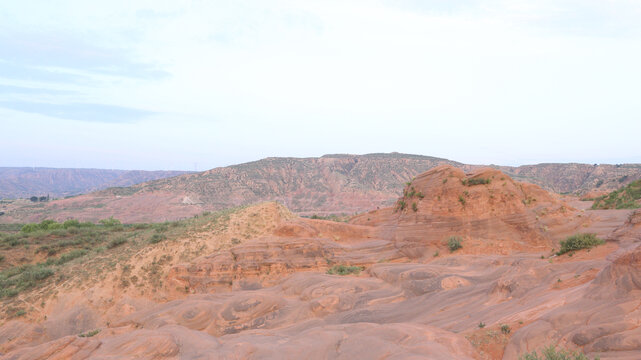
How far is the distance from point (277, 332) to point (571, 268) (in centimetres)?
1106

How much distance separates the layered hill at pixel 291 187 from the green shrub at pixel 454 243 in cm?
4845

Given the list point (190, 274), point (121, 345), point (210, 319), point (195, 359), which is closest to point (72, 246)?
point (190, 274)

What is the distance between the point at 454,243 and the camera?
65.4 feet

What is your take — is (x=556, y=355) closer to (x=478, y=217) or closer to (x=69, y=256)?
(x=478, y=217)

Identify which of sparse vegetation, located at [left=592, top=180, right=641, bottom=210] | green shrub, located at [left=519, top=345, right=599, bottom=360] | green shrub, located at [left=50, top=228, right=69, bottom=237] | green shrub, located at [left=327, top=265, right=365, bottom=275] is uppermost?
sparse vegetation, located at [left=592, top=180, right=641, bottom=210]

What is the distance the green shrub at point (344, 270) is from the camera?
19.8 metres

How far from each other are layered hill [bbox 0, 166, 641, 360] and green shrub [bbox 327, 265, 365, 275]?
0.41 feet

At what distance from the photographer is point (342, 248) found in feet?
73.5

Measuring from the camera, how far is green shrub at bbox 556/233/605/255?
1375 centimetres

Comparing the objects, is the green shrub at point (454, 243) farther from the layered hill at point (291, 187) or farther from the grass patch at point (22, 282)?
the layered hill at point (291, 187)

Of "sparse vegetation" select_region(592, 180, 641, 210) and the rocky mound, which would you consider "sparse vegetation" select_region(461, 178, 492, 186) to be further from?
"sparse vegetation" select_region(592, 180, 641, 210)

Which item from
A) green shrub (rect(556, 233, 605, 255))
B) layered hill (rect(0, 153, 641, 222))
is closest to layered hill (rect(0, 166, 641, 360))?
green shrub (rect(556, 233, 605, 255))

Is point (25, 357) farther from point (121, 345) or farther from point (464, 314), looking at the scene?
point (464, 314)

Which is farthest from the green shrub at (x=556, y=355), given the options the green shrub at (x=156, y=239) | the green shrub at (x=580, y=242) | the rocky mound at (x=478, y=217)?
the green shrub at (x=156, y=239)
